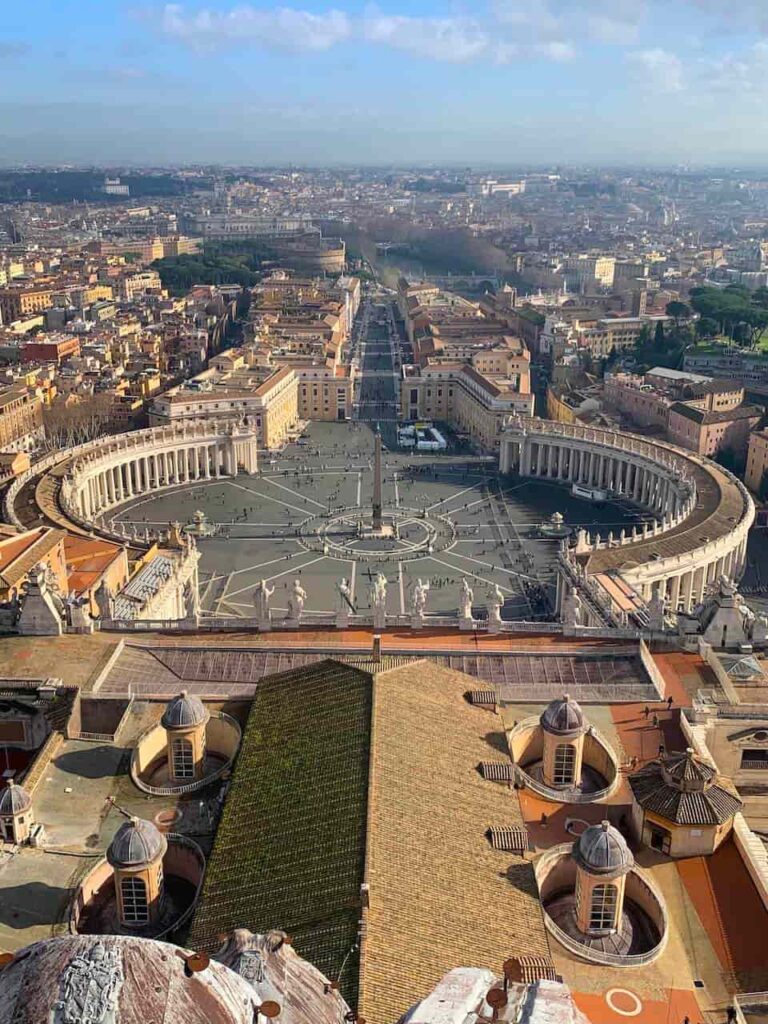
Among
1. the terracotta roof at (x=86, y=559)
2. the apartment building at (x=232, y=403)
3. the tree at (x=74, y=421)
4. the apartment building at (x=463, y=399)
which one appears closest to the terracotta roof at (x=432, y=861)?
the terracotta roof at (x=86, y=559)

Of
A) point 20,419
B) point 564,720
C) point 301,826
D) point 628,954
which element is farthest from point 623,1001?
point 20,419

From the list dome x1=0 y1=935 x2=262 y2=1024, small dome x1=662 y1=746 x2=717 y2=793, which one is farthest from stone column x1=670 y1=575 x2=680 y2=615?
dome x1=0 y1=935 x2=262 y2=1024

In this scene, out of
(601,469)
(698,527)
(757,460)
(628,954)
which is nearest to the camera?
(628,954)

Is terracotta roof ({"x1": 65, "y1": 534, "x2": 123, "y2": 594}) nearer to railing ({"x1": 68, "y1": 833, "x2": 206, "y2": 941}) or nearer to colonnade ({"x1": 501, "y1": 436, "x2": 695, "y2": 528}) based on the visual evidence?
railing ({"x1": 68, "y1": 833, "x2": 206, "y2": 941})

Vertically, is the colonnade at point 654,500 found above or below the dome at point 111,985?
below

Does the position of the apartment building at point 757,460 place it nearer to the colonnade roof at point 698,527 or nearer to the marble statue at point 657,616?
the colonnade roof at point 698,527

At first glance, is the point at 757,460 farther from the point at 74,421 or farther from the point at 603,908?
the point at 603,908
